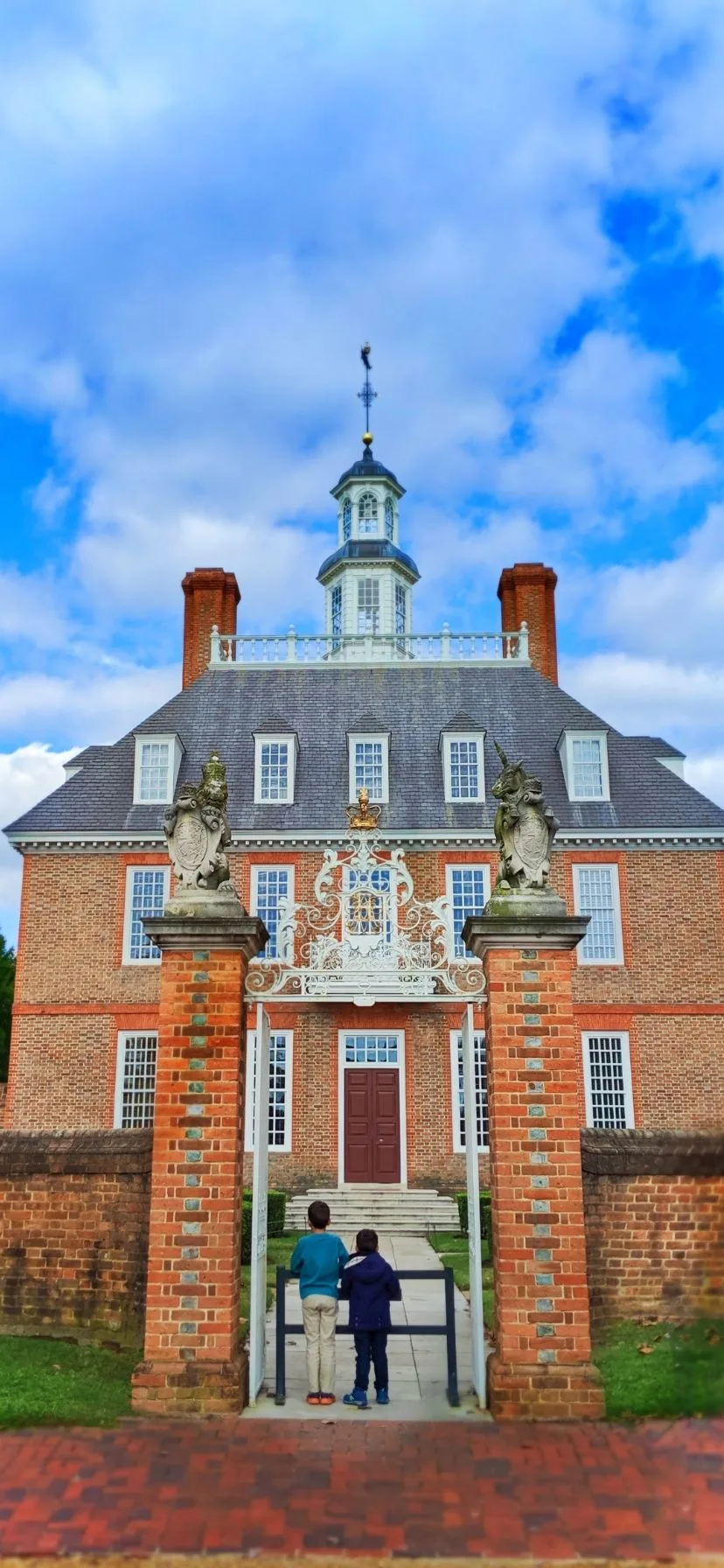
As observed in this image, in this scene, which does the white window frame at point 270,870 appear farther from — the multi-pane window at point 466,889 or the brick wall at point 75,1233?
the brick wall at point 75,1233

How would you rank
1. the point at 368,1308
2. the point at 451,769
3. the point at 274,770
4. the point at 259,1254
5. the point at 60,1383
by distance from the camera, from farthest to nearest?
the point at 274,770 → the point at 451,769 → the point at 259,1254 → the point at 60,1383 → the point at 368,1308

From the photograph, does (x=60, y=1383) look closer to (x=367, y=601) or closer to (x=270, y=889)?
(x=270, y=889)

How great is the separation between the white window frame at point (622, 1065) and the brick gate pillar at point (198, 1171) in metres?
14.4

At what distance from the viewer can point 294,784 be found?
78.3 feet

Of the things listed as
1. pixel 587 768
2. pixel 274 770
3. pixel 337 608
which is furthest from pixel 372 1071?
pixel 337 608

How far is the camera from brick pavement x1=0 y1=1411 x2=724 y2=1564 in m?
5.25

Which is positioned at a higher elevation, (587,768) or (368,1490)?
(587,768)

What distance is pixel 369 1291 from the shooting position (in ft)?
24.5

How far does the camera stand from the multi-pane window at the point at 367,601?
32.3 m

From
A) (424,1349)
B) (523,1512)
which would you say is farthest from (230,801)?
(523,1512)

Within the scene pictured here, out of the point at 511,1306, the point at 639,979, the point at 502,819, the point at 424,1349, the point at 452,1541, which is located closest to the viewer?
the point at 452,1541

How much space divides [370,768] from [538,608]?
7101mm

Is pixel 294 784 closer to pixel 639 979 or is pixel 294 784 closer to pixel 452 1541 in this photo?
pixel 639 979

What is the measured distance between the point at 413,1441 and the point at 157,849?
16.7 metres
